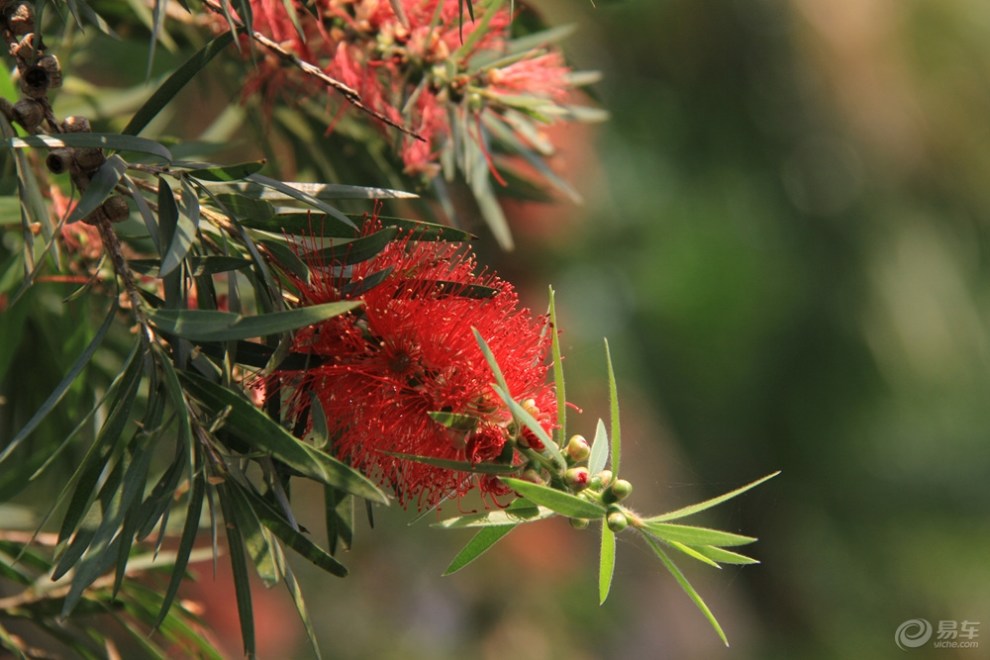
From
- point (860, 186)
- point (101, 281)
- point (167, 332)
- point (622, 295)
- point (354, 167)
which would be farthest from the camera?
point (622, 295)

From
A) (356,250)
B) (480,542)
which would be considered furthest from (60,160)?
(480,542)

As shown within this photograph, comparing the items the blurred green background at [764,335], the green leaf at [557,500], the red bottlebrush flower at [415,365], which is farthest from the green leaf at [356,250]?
the blurred green background at [764,335]

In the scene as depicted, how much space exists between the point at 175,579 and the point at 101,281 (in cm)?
24

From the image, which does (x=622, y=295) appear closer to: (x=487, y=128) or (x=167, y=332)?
(x=487, y=128)

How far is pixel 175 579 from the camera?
1.28 ft

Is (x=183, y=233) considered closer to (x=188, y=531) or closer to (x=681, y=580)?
(x=188, y=531)

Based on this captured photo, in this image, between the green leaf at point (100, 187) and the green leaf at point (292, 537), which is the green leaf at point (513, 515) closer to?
the green leaf at point (292, 537)

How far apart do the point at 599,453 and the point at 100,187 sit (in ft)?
0.70

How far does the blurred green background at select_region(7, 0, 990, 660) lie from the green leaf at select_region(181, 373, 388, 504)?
130cm

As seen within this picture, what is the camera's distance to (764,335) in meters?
2.86

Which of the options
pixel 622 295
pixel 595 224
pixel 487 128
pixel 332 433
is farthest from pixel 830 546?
pixel 332 433

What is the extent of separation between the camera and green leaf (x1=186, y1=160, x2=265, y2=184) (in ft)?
1.37

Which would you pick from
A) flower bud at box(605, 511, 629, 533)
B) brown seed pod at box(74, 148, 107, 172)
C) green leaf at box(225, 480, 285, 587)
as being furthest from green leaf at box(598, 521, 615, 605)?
brown seed pod at box(74, 148, 107, 172)

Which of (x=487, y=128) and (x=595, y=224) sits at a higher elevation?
(x=487, y=128)
